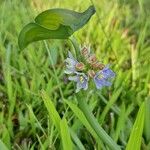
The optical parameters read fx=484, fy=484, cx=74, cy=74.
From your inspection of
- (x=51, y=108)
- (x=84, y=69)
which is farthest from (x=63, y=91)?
(x=84, y=69)

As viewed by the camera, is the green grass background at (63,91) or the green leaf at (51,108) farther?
the green grass background at (63,91)

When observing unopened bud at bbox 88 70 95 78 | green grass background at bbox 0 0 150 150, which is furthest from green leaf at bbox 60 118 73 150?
unopened bud at bbox 88 70 95 78

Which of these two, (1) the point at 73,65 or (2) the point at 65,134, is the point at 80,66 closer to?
(1) the point at 73,65

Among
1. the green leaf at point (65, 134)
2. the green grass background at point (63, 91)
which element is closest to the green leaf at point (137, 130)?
the green grass background at point (63, 91)

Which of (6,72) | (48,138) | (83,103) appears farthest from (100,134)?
(6,72)

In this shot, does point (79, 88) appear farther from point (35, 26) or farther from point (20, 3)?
point (20, 3)

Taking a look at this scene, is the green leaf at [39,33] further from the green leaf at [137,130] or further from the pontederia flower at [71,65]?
the green leaf at [137,130]
